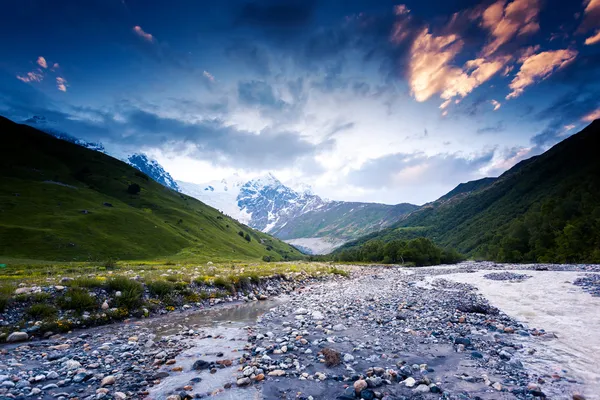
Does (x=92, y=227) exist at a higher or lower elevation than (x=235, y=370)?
higher

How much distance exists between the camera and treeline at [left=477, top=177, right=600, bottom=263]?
61.6 m

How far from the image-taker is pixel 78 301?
1353 cm

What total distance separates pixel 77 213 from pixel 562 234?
130 m

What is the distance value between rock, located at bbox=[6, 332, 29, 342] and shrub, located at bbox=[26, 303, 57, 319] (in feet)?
4.22

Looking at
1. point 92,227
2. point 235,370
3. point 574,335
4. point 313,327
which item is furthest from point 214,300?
point 92,227

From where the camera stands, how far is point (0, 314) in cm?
1146

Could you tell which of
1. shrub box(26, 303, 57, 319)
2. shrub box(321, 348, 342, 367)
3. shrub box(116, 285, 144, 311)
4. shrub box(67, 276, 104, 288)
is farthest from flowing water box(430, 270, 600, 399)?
shrub box(67, 276, 104, 288)

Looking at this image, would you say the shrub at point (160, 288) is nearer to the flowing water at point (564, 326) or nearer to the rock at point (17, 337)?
the rock at point (17, 337)

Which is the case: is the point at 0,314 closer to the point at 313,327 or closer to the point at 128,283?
the point at 128,283

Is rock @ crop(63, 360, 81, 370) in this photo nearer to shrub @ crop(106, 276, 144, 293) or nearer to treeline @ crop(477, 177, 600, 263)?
shrub @ crop(106, 276, 144, 293)

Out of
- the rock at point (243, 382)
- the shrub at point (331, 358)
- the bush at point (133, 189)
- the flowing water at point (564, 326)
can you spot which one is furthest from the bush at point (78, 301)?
the bush at point (133, 189)

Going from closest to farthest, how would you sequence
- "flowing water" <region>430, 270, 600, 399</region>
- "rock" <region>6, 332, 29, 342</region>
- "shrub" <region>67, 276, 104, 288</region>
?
"flowing water" <region>430, 270, 600, 399</region>
"rock" <region>6, 332, 29, 342</region>
"shrub" <region>67, 276, 104, 288</region>

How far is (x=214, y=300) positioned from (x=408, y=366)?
1512 cm

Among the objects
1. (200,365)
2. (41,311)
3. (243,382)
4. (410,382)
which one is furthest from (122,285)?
(410,382)
